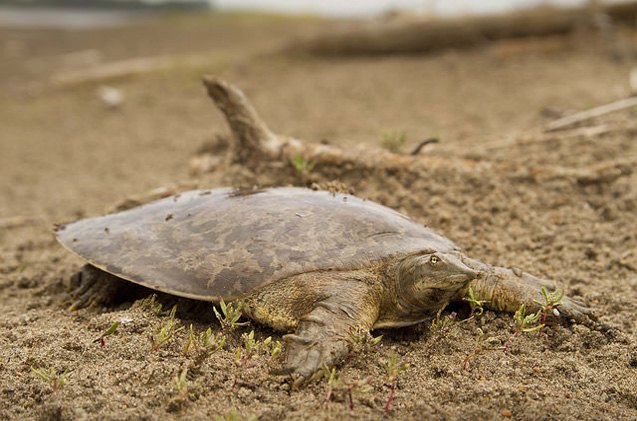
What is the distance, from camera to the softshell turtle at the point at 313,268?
2.13 meters

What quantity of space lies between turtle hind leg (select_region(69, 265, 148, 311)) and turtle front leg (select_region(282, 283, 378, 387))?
92 centimetres

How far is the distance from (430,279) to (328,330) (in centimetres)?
39

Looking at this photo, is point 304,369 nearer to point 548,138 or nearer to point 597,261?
point 597,261

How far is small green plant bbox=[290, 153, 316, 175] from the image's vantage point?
11.1 feet

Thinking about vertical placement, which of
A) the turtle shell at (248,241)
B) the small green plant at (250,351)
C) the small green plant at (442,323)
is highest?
the turtle shell at (248,241)

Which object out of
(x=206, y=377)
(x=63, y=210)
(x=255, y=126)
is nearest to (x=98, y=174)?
(x=63, y=210)

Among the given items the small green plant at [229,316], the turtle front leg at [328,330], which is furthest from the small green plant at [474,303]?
the small green plant at [229,316]

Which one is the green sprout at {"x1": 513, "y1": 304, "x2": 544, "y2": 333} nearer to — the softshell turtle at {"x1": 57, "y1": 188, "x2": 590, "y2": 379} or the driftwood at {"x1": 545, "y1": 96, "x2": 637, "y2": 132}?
the softshell turtle at {"x1": 57, "y1": 188, "x2": 590, "y2": 379}

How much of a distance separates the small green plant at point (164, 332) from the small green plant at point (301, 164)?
4.31ft

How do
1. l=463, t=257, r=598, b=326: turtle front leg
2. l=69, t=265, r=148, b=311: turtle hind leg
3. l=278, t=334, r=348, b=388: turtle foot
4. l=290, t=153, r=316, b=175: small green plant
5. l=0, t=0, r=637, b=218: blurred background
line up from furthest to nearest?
l=0, t=0, r=637, b=218: blurred background, l=290, t=153, r=316, b=175: small green plant, l=69, t=265, r=148, b=311: turtle hind leg, l=463, t=257, r=598, b=326: turtle front leg, l=278, t=334, r=348, b=388: turtle foot

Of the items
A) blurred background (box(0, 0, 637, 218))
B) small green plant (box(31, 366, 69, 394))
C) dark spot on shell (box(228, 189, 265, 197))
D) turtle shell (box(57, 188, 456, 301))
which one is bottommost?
blurred background (box(0, 0, 637, 218))

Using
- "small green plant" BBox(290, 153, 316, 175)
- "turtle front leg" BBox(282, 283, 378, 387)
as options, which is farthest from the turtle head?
"small green plant" BBox(290, 153, 316, 175)

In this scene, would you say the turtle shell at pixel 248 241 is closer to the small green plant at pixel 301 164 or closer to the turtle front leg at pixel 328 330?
the turtle front leg at pixel 328 330

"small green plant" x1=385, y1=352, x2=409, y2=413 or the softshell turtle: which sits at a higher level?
the softshell turtle
